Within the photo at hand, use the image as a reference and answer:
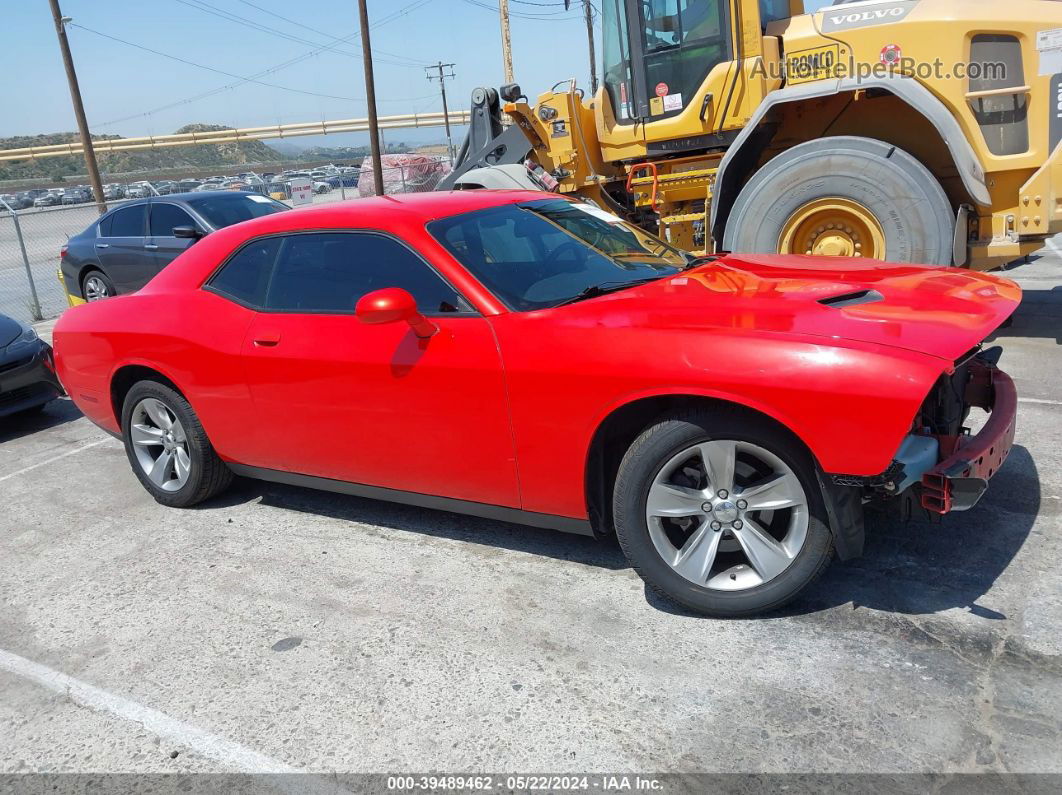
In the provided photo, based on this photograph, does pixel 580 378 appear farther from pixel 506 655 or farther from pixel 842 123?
pixel 842 123

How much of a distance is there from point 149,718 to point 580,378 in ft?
6.20

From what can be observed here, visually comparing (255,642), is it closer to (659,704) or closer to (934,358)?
(659,704)

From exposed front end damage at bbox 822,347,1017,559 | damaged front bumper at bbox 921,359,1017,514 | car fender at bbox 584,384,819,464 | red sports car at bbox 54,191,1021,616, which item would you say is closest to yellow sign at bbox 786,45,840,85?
red sports car at bbox 54,191,1021,616

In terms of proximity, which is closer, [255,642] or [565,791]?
[565,791]

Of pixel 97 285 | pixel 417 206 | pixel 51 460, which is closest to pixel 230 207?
pixel 97 285

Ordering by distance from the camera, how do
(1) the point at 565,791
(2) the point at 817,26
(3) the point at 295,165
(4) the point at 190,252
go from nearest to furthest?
1. (1) the point at 565,791
2. (4) the point at 190,252
3. (2) the point at 817,26
4. (3) the point at 295,165

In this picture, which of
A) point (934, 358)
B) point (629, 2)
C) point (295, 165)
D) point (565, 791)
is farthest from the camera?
point (295, 165)

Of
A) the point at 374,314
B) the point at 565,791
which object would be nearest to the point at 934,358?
the point at 565,791

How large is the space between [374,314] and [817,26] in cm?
578

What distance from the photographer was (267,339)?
395 centimetres

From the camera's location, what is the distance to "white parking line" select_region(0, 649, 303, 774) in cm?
255

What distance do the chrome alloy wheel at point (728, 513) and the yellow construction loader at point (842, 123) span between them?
4188mm

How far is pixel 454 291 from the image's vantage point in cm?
349

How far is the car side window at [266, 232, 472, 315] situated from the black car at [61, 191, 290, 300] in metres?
6.73
